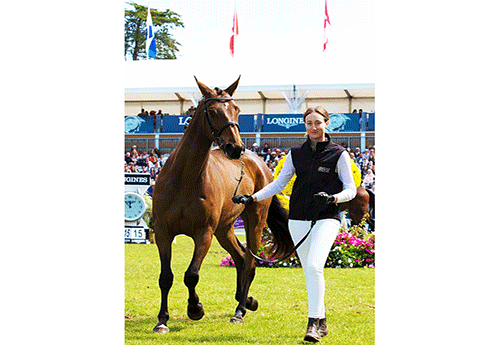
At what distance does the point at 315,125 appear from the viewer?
418 cm

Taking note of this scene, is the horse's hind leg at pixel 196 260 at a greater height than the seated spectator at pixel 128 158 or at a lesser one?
lesser

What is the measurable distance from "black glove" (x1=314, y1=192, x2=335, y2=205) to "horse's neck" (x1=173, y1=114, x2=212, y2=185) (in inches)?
43.3

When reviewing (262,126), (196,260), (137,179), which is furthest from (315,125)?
(262,126)

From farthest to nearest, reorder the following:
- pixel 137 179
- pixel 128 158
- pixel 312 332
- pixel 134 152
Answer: pixel 134 152
pixel 128 158
pixel 137 179
pixel 312 332

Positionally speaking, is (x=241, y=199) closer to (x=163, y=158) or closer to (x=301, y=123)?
(x=301, y=123)

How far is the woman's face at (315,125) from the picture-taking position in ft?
13.7

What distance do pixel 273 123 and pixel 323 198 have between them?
12.7m

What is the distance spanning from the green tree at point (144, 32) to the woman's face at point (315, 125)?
24241 mm

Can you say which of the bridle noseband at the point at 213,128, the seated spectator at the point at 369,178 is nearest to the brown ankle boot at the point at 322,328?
the bridle noseband at the point at 213,128

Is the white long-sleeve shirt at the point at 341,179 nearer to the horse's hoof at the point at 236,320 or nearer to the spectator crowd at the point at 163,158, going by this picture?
the horse's hoof at the point at 236,320

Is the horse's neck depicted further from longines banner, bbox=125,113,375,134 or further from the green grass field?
longines banner, bbox=125,113,375,134

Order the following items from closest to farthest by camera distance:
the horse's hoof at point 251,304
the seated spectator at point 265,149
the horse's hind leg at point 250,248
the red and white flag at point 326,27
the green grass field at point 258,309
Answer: the green grass field at point 258,309 → the horse's hind leg at point 250,248 → the horse's hoof at point 251,304 → the red and white flag at point 326,27 → the seated spectator at point 265,149

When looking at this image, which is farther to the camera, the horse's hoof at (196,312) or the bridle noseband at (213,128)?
the horse's hoof at (196,312)

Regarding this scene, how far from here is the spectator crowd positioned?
14211 mm
